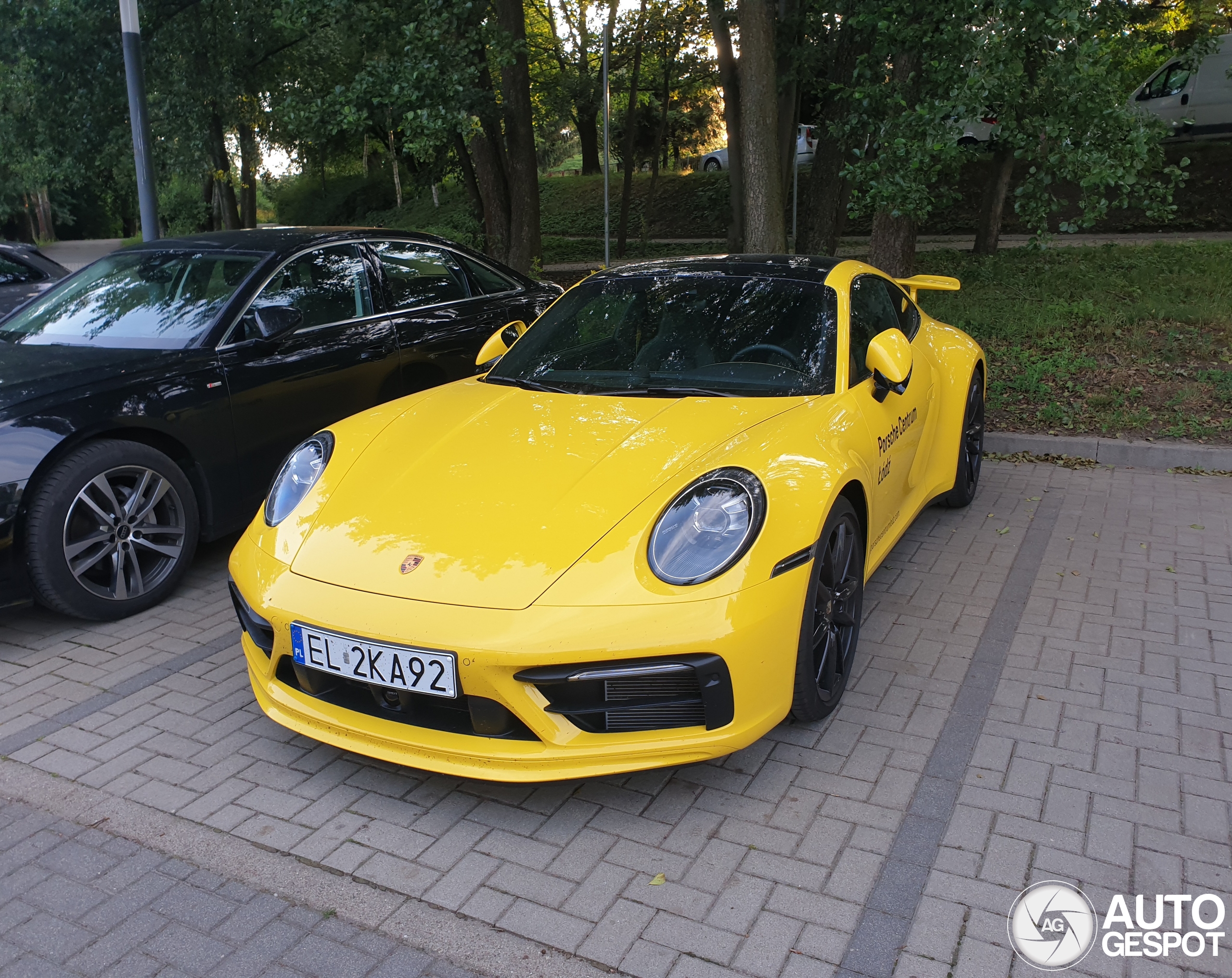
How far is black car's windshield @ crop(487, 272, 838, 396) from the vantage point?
12.0 ft

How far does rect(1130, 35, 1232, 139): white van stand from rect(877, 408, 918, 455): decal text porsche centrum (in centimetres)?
1513

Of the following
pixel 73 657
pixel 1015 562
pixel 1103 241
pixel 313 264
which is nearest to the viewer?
pixel 73 657

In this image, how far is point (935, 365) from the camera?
4.87 m

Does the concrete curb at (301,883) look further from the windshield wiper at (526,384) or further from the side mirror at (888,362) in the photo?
the side mirror at (888,362)

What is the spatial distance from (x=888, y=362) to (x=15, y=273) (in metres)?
7.70

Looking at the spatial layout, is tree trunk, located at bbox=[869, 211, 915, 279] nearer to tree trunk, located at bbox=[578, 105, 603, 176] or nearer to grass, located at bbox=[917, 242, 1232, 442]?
grass, located at bbox=[917, 242, 1232, 442]

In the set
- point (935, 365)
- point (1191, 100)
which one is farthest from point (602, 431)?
point (1191, 100)

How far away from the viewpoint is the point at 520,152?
1143cm

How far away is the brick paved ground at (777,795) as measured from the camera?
2.41 m

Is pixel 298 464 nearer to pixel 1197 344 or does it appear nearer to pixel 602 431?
pixel 602 431

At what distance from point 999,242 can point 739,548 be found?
44.3ft

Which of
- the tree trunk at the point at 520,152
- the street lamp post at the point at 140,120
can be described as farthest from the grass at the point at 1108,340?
the street lamp post at the point at 140,120

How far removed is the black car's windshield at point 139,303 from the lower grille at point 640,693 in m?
2.96

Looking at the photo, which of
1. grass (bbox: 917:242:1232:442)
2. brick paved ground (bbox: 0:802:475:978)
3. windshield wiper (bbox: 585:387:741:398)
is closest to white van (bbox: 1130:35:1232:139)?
grass (bbox: 917:242:1232:442)
